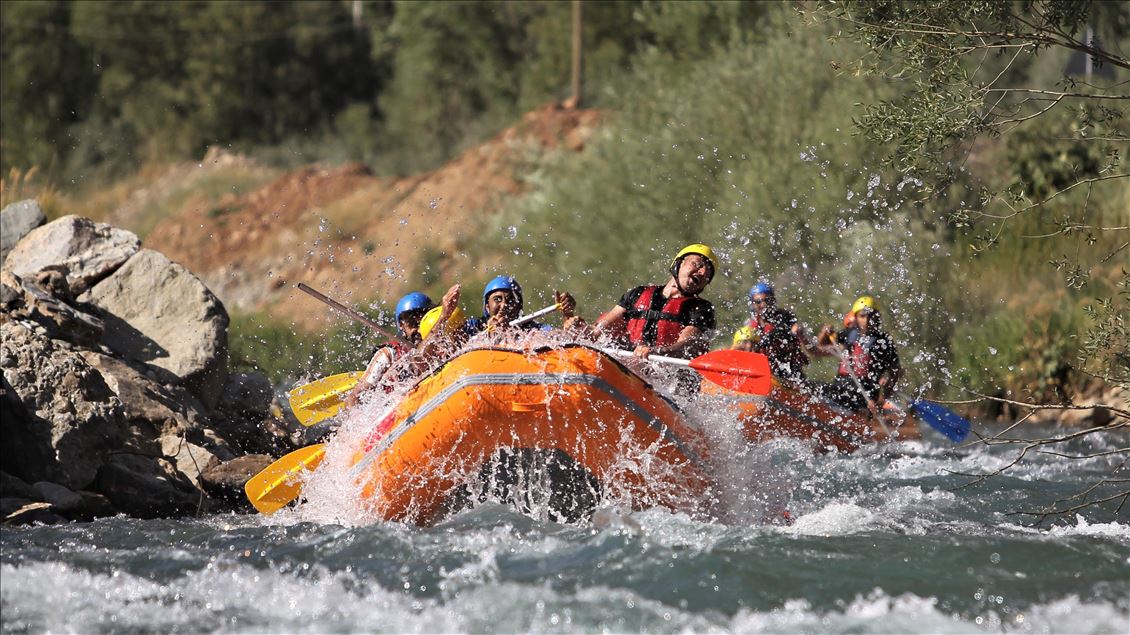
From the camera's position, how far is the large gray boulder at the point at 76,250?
1041 cm

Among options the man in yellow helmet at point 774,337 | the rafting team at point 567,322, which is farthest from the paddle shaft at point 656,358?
the man in yellow helmet at point 774,337

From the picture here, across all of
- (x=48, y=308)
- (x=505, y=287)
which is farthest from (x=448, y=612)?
(x=48, y=308)

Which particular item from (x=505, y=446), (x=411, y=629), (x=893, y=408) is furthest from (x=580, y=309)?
(x=411, y=629)

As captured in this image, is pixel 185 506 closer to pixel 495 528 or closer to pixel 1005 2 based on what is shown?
pixel 495 528

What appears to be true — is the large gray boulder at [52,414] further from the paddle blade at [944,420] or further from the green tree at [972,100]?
the paddle blade at [944,420]

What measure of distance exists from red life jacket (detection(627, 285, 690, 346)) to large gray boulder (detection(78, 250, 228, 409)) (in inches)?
129

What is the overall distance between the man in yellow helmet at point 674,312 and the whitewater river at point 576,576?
1.57 m

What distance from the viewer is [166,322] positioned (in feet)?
33.2

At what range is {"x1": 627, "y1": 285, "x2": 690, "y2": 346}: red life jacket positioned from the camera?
8.84 m

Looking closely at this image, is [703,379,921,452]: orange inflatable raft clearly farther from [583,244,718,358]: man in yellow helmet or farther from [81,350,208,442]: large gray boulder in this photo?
[81,350,208,442]: large gray boulder

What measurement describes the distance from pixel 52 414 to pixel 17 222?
158 inches

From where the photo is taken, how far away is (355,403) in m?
8.59

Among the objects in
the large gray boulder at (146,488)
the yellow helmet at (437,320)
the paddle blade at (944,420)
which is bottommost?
the paddle blade at (944,420)

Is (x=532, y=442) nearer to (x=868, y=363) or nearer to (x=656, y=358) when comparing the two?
(x=656, y=358)
